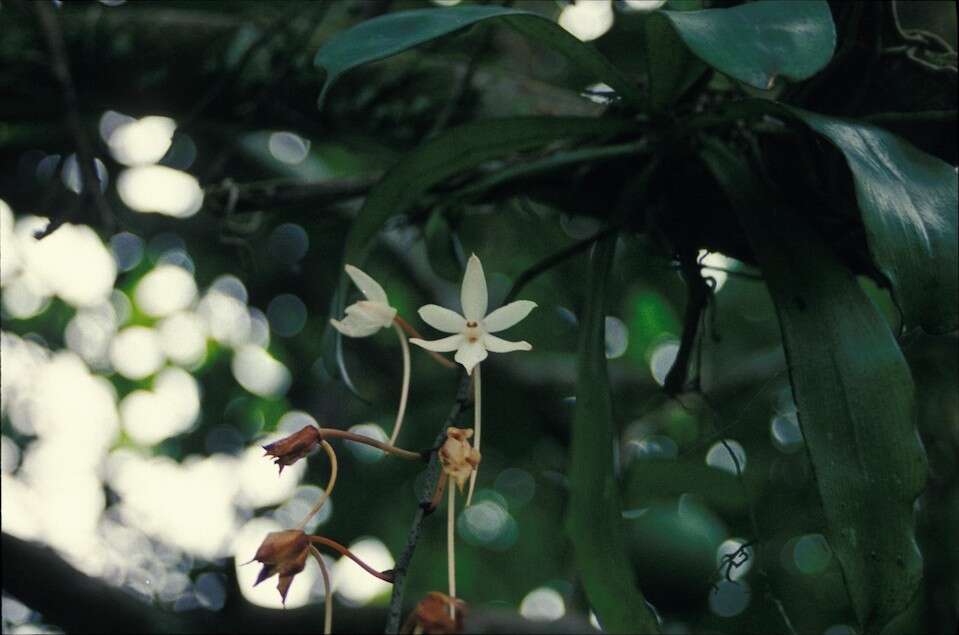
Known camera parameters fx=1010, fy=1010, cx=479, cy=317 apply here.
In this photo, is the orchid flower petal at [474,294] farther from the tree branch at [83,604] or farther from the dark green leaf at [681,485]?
the dark green leaf at [681,485]

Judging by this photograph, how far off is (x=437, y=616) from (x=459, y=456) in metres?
0.08

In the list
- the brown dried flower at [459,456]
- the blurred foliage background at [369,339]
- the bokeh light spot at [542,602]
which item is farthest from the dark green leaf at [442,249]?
the bokeh light spot at [542,602]

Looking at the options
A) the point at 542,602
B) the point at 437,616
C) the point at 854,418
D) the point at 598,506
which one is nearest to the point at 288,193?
the point at 598,506

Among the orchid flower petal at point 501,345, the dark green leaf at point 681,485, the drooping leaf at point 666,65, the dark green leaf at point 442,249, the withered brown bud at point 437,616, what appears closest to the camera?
the withered brown bud at point 437,616

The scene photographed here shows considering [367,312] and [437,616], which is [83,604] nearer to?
[367,312]

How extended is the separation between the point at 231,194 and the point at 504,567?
3.22 feet

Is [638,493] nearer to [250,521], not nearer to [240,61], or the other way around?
[250,521]

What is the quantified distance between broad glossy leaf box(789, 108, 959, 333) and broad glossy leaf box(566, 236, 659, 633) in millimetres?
220

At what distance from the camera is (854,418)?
0.65m

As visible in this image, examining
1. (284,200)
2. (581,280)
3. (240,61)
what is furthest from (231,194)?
(581,280)

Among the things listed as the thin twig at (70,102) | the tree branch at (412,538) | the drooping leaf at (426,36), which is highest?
the thin twig at (70,102)

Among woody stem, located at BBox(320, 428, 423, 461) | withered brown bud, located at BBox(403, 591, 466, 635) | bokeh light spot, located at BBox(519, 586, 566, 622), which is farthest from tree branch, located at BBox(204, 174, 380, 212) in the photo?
bokeh light spot, located at BBox(519, 586, 566, 622)

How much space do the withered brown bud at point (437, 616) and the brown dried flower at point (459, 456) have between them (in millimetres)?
61

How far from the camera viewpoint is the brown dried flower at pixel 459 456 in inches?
17.1
